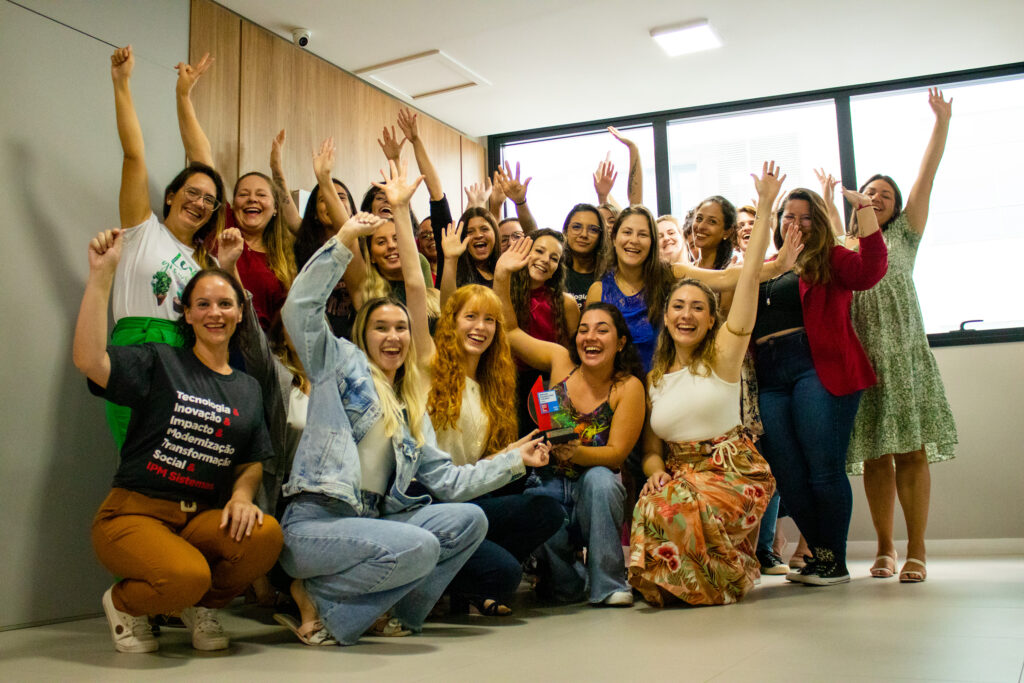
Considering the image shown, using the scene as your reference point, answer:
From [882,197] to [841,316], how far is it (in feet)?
2.29

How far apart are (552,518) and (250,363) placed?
3.76 feet

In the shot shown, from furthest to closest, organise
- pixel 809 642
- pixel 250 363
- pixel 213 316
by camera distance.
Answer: pixel 250 363, pixel 213 316, pixel 809 642

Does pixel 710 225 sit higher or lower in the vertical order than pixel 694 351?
higher

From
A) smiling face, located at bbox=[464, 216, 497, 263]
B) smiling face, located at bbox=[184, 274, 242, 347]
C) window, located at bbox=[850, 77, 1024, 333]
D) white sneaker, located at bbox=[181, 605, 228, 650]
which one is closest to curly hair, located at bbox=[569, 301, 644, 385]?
smiling face, located at bbox=[464, 216, 497, 263]

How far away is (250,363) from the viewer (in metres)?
2.81

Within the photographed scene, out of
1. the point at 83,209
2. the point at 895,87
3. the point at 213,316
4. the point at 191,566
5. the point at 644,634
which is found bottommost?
the point at 644,634

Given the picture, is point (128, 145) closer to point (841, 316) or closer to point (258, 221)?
point (258, 221)

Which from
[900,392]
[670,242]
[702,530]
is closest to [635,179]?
[670,242]

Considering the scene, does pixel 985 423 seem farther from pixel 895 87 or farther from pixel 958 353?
pixel 895 87

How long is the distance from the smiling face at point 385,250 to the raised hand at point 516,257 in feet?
1.35

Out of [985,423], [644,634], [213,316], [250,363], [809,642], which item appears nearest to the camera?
[809,642]

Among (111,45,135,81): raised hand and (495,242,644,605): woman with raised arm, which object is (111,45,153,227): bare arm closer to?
(111,45,135,81): raised hand

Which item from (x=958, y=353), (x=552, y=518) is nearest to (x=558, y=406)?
(x=552, y=518)

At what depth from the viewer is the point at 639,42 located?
4762mm
